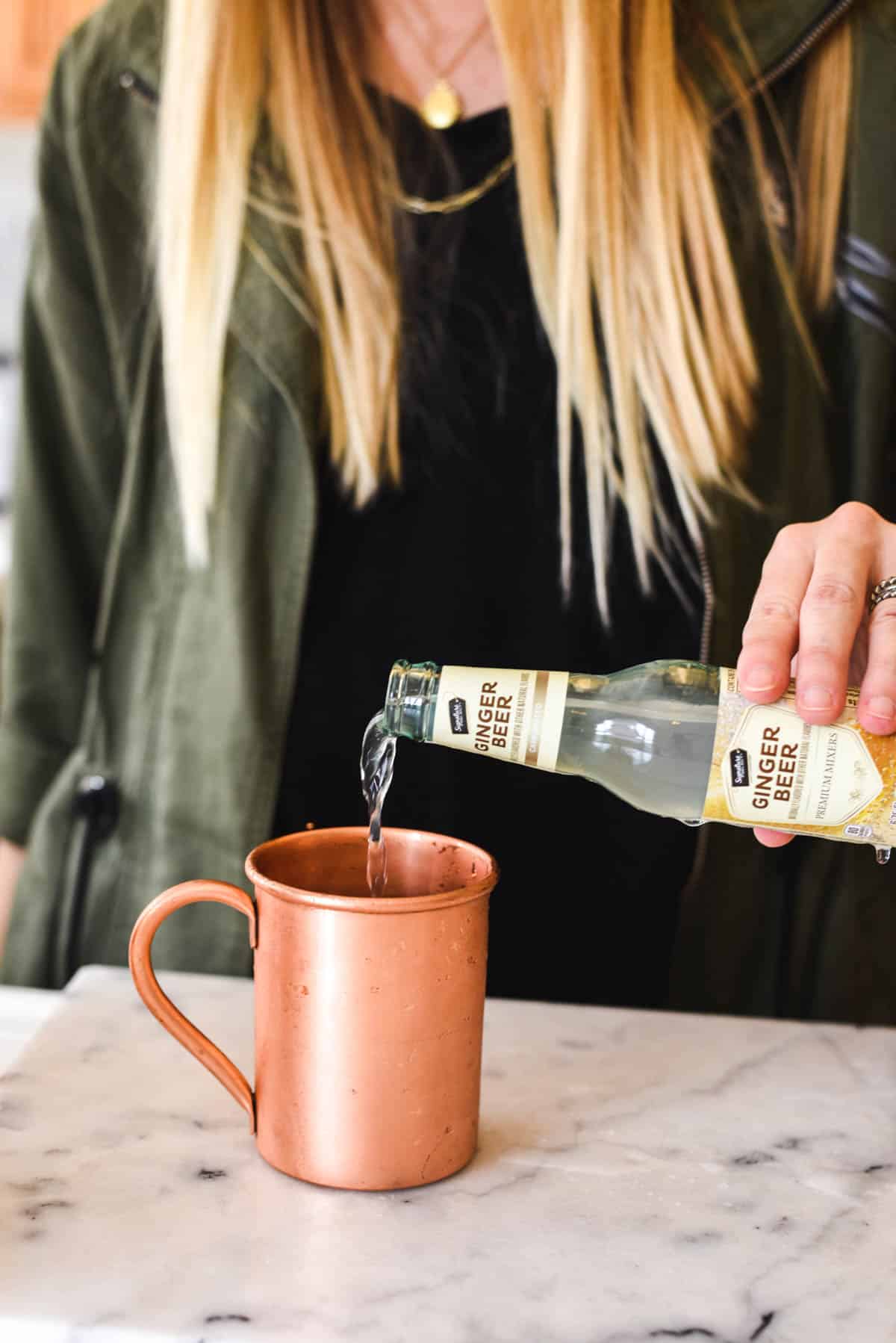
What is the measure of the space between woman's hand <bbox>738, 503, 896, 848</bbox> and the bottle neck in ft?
0.52

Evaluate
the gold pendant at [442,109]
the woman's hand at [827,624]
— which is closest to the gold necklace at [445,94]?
the gold pendant at [442,109]

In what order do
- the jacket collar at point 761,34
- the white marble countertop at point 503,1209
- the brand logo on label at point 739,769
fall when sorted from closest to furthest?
the white marble countertop at point 503,1209
the brand logo on label at point 739,769
the jacket collar at point 761,34

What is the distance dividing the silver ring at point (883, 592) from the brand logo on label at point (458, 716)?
233mm

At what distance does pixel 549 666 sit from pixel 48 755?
0.48 m

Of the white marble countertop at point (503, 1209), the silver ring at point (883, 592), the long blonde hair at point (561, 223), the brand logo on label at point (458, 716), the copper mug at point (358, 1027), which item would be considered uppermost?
the long blonde hair at point (561, 223)

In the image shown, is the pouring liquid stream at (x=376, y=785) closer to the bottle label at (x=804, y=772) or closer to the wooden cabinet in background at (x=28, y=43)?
the bottle label at (x=804, y=772)

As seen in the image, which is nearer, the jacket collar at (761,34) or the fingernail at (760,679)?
the fingernail at (760,679)

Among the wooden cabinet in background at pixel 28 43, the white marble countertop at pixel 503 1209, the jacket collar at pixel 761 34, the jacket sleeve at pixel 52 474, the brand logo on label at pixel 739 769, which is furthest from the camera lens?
the wooden cabinet in background at pixel 28 43

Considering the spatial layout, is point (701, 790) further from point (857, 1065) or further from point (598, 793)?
point (598, 793)

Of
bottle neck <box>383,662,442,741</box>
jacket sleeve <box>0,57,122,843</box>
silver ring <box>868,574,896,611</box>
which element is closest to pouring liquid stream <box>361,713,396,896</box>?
bottle neck <box>383,662,442,741</box>

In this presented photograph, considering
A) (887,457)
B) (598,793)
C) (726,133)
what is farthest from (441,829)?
(726,133)

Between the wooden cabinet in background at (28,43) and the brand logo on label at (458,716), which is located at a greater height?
the wooden cabinet in background at (28,43)

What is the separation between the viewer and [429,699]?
2.10 ft

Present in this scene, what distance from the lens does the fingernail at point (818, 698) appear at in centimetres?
58
